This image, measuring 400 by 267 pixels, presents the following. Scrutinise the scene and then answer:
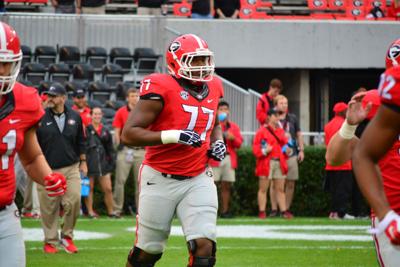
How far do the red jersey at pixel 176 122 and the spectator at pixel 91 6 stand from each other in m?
14.4

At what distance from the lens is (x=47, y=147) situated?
1052 centimetres

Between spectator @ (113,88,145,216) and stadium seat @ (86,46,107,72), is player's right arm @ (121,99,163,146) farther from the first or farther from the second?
stadium seat @ (86,46,107,72)

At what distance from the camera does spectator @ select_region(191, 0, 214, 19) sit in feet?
68.7

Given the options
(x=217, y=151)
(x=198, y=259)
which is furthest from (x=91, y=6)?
(x=198, y=259)

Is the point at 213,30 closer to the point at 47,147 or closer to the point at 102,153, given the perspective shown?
the point at 102,153

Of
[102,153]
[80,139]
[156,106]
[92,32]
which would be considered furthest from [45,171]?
[92,32]

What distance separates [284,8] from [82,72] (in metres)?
5.89

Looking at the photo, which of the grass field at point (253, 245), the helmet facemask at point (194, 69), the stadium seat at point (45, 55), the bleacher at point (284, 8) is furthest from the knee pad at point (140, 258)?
the bleacher at point (284, 8)

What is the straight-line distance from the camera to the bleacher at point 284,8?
21.3 m

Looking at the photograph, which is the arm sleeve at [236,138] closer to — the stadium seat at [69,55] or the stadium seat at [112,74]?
the stadium seat at [112,74]

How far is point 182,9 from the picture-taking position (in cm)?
2134

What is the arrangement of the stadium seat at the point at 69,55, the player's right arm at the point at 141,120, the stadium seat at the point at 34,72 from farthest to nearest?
the stadium seat at the point at 69,55 < the stadium seat at the point at 34,72 < the player's right arm at the point at 141,120

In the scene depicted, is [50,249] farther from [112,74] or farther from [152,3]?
[152,3]

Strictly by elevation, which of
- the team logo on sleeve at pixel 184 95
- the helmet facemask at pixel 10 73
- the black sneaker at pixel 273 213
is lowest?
the black sneaker at pixel 273 213
